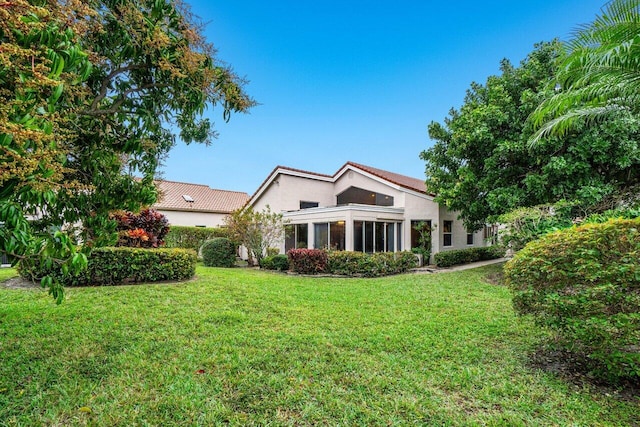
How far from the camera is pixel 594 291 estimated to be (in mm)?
4238

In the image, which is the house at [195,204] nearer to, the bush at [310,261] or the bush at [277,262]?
the bush at [277,262]

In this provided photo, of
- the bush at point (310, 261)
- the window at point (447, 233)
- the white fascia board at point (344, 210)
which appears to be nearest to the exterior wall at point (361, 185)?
the white fascia board at point (344, 210)

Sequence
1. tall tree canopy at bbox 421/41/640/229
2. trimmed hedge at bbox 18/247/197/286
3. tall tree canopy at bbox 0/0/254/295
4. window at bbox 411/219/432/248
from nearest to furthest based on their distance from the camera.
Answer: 1. tall tree canopy at bbox 0/0/254/295
2. trimmed hedge at bbox 18/247/197/286
3. tall tree canopy at bbox 421/41/640/229
4. window at bbox 411/219/432/248

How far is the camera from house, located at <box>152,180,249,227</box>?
28.3 m

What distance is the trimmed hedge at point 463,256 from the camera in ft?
59.4

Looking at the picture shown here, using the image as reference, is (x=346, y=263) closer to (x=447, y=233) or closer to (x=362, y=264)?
(x=362, y=264)

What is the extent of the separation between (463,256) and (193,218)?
23.3 m

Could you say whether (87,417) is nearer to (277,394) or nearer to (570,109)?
(277,394)

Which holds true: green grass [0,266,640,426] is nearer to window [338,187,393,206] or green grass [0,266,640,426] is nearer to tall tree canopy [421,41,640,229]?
tall tree canopy [421,41,640,229]

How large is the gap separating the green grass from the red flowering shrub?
3788mm

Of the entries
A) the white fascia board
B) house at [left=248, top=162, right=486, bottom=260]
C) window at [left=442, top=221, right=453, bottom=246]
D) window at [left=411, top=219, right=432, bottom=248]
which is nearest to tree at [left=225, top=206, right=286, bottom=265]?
house at [left=248, top=162, right=486, bottom=260]

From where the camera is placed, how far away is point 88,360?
16.6ft

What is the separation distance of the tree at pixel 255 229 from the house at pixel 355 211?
128 cm

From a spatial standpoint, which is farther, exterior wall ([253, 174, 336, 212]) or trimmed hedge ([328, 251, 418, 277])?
exterior wall ([253, 174, 336, 212])
